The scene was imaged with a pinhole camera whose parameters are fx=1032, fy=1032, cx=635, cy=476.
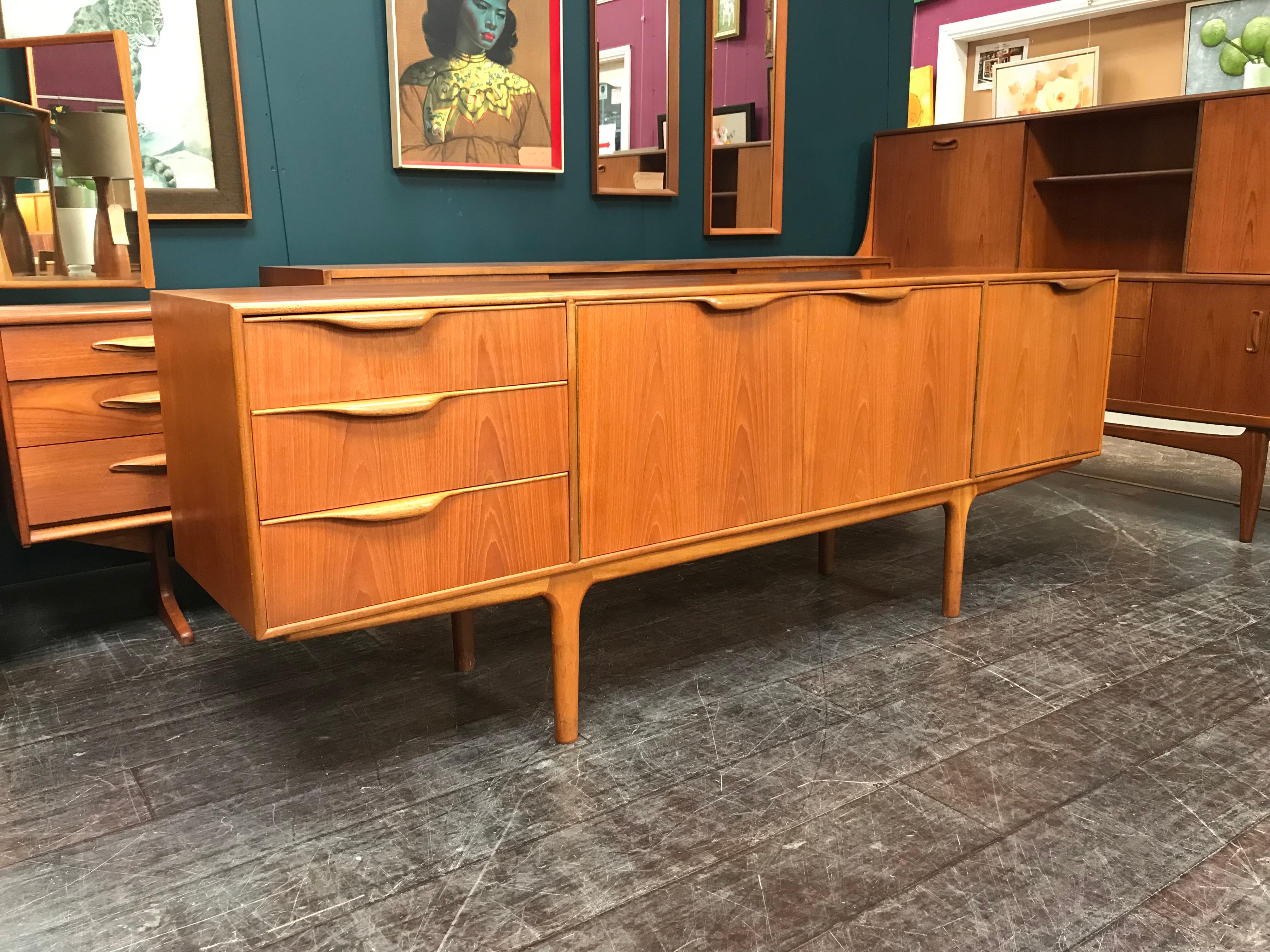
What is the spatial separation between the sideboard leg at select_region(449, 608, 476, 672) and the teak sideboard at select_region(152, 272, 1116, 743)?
0.90 ft

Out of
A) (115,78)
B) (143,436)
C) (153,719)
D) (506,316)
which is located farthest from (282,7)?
(153,719)

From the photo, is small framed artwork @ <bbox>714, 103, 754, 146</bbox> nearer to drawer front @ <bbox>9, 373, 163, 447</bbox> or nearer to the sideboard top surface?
the sideboard top surface

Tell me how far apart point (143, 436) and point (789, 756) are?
1512 mm

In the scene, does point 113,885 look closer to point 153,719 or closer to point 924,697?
point 153,719

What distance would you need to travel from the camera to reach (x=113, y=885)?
141 cm

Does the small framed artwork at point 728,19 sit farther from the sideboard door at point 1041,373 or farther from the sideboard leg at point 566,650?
the sideboard leg at point 566,650

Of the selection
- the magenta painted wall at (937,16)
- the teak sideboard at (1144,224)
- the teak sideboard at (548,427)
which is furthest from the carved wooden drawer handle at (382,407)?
the magenta painted wall at (937,16)

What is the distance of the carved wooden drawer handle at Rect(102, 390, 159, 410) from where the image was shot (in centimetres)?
217

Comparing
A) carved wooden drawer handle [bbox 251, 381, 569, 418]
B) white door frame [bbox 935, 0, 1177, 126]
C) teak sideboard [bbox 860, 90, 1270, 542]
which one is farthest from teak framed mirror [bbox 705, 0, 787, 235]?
white door frame [bbox 935, 0, 1177, 126]

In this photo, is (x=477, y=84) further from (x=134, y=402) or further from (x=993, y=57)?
(x=993, y=57)

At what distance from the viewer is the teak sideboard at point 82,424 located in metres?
2.05

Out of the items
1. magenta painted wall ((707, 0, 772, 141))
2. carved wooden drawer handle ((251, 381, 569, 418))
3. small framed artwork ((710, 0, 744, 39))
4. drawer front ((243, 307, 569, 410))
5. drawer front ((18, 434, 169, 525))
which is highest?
small framed artwork ((710, 0, 744, 39))

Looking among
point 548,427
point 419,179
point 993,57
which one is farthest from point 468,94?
Answer: point 993,57

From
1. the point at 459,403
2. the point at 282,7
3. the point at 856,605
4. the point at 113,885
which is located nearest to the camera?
the point at 113,885
